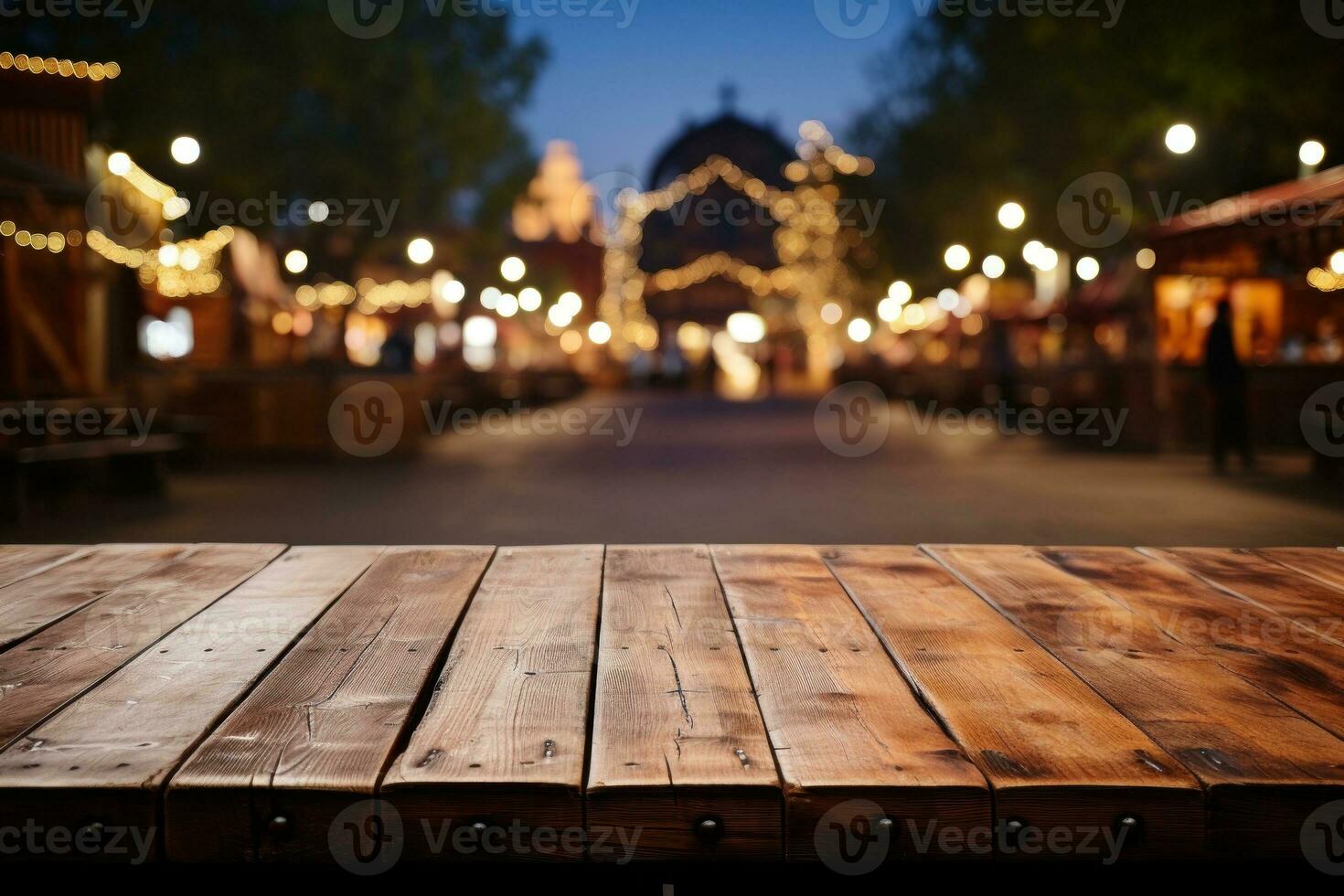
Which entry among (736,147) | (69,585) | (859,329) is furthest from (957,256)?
(736,147)

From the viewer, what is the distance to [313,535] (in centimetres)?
763

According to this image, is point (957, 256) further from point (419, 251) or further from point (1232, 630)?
point (1232, 630)

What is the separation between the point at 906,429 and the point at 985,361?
8919mm

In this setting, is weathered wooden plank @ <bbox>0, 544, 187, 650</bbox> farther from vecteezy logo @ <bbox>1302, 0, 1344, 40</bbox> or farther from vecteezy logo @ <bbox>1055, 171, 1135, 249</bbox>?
vecteezy logo @ <bbox>1055, 171, 1135, 249</bbox>

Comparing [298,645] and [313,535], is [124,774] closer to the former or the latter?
[298,645]

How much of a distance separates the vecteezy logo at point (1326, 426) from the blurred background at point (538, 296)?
48 millimetres

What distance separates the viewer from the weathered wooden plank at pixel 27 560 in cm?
362

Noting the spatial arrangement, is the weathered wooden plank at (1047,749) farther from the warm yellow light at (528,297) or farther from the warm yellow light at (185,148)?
the warm yellow light at (528,297)

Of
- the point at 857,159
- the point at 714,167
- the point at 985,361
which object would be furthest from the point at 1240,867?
the point at 714,167

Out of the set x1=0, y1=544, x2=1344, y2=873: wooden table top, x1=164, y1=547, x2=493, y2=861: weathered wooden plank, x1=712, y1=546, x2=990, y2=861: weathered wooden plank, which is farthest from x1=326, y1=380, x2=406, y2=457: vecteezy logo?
x1=712, y1=546, x2=990, y2=861: weathered wooden plank

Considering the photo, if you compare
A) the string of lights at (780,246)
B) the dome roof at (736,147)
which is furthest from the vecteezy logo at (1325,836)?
the dome roof at (736,147)

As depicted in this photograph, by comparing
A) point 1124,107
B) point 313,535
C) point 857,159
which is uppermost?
point 857,159

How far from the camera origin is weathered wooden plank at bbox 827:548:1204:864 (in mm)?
1895

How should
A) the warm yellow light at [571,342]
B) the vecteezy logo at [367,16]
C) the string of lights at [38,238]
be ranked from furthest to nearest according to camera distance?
1. the warm yellow light at [571,342]
2. the vecteezy logo at [367,16]
3. the string of lights at [38,238]
